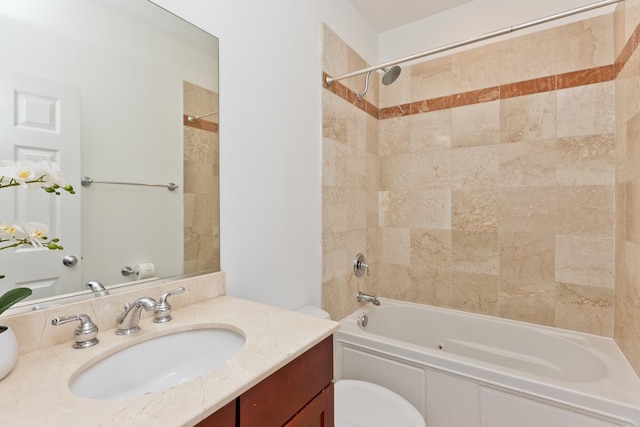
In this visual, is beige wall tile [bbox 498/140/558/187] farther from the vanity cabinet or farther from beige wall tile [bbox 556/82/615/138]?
the vanity cabinet

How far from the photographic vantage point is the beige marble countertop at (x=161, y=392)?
50 centimetres

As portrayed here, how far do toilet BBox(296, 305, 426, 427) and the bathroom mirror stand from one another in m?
0.85

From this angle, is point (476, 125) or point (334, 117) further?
point (476, 125)

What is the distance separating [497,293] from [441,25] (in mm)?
1926

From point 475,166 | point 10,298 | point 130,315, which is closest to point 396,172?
point 475,166

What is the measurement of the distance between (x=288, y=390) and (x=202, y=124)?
3.17 feet

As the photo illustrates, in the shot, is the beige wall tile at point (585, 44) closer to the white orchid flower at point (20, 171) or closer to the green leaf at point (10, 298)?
the white orchid flower at point (20, 171)

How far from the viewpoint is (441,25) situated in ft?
7.29

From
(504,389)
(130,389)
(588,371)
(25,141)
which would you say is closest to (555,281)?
(588,371)

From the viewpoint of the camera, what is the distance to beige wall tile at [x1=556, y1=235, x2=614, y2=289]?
174 centimetres

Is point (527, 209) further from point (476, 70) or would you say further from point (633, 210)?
point (476, 70)

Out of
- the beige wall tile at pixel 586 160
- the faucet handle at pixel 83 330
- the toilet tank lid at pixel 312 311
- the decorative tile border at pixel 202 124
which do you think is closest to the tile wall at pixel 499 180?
the beige wall tile at pixel 586 160

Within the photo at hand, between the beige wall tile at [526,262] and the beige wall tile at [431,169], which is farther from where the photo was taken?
the beige wall tile at [431,169]

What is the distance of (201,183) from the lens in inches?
46.7
